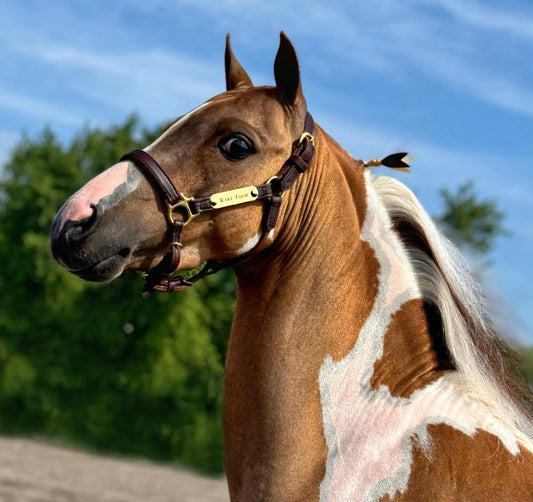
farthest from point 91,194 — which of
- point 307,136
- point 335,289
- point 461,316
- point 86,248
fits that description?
point 461,316

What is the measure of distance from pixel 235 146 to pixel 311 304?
761 millimetres

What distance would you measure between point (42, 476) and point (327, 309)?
1743cm

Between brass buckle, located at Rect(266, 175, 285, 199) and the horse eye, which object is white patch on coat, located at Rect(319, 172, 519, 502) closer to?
brass buckle, located at Rect(266, 175, 285, 199)

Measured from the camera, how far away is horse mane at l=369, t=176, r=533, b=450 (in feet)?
10.2

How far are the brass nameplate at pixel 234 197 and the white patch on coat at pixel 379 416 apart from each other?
0.67m

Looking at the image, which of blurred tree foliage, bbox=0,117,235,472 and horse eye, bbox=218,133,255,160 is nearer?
horse eye, bbox=218,133,255,160

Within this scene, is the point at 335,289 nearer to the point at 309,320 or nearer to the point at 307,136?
the point at 309,320

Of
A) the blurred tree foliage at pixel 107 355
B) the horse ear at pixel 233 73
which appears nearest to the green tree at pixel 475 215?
the blurred tree foliage at pixel 107 355

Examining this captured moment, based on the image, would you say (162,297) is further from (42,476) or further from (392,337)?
(392,337)

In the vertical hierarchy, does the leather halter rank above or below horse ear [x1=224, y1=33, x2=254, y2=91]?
below

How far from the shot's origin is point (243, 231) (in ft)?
9.93

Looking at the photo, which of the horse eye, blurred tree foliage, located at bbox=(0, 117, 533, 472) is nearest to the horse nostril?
the horse eye

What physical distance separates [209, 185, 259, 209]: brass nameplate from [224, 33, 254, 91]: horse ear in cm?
79

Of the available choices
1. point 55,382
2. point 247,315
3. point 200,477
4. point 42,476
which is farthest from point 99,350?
point 247,315
